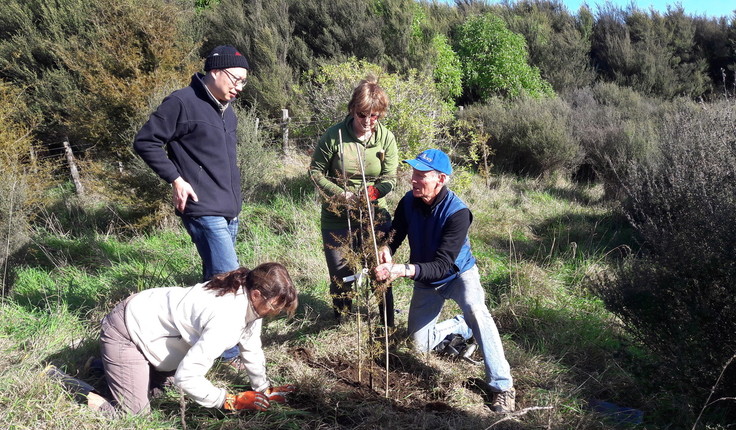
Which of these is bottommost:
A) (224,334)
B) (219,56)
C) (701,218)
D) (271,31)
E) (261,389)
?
(261,389)

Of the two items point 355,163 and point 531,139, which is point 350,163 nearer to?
point 355,163

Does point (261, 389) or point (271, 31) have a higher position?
point (271, 31)

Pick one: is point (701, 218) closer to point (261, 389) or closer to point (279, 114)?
point (261, 389)

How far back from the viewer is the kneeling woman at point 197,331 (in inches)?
95.5

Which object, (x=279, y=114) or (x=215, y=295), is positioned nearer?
(x=215, y=295)

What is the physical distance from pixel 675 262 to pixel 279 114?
11.5 m

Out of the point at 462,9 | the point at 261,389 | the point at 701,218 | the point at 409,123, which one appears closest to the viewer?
the point at 261,389

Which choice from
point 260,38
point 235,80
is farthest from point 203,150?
point 260,38

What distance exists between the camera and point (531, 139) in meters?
10.3

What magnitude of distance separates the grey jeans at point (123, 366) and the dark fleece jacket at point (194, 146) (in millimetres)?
695

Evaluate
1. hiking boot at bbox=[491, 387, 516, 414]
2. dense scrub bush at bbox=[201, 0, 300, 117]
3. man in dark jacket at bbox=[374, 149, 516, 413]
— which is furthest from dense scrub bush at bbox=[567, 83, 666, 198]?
dense scrub bush at bbox=[201, 0, 300, 117]

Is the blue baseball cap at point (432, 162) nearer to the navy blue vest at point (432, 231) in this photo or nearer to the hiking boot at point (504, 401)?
the navy blue vest at point (432, 231)

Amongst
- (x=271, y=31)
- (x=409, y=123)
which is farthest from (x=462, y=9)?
(x=409, y=123)

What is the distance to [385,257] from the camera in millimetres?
2834
